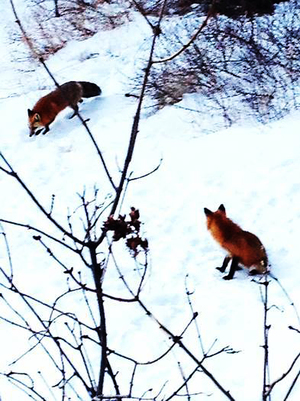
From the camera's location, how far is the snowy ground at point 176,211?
14.1ft

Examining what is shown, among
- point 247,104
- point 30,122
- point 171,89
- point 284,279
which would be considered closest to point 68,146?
point 30,122

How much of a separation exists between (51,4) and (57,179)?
7565 mm

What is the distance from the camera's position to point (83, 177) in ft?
25.0

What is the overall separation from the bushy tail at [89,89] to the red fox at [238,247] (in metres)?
4.83

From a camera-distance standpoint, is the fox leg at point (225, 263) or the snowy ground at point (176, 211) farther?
the fox leg at point (225, 263)

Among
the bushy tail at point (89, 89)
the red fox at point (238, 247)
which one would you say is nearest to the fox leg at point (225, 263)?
the red fox at point (238, 247)

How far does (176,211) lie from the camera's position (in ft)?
21.0

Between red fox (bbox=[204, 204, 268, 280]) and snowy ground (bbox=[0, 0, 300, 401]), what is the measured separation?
11cm

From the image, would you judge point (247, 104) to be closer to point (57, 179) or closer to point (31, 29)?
point (57, 179)

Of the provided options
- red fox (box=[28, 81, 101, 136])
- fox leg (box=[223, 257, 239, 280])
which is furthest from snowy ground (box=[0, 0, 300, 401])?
red fox (box=[28, 81, 101, 136])

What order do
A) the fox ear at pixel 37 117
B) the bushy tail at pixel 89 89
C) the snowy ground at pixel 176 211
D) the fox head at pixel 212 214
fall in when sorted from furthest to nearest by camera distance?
1. the bushy tail at pixel 89 89
2. the fox ear at pixel 37 117
3. the fox head at pixel 212 214
4. the snowy ground at pixel 176 211

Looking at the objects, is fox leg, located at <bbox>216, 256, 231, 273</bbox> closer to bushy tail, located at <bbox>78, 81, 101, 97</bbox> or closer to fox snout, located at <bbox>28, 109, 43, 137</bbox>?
fox snout, located at <bbox>28, 109, 43, 137</bbox>

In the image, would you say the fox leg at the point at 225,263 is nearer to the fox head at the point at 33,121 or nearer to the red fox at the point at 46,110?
the red fox at the point at 46,110

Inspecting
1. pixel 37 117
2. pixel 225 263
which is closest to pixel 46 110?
pixel 37 117
